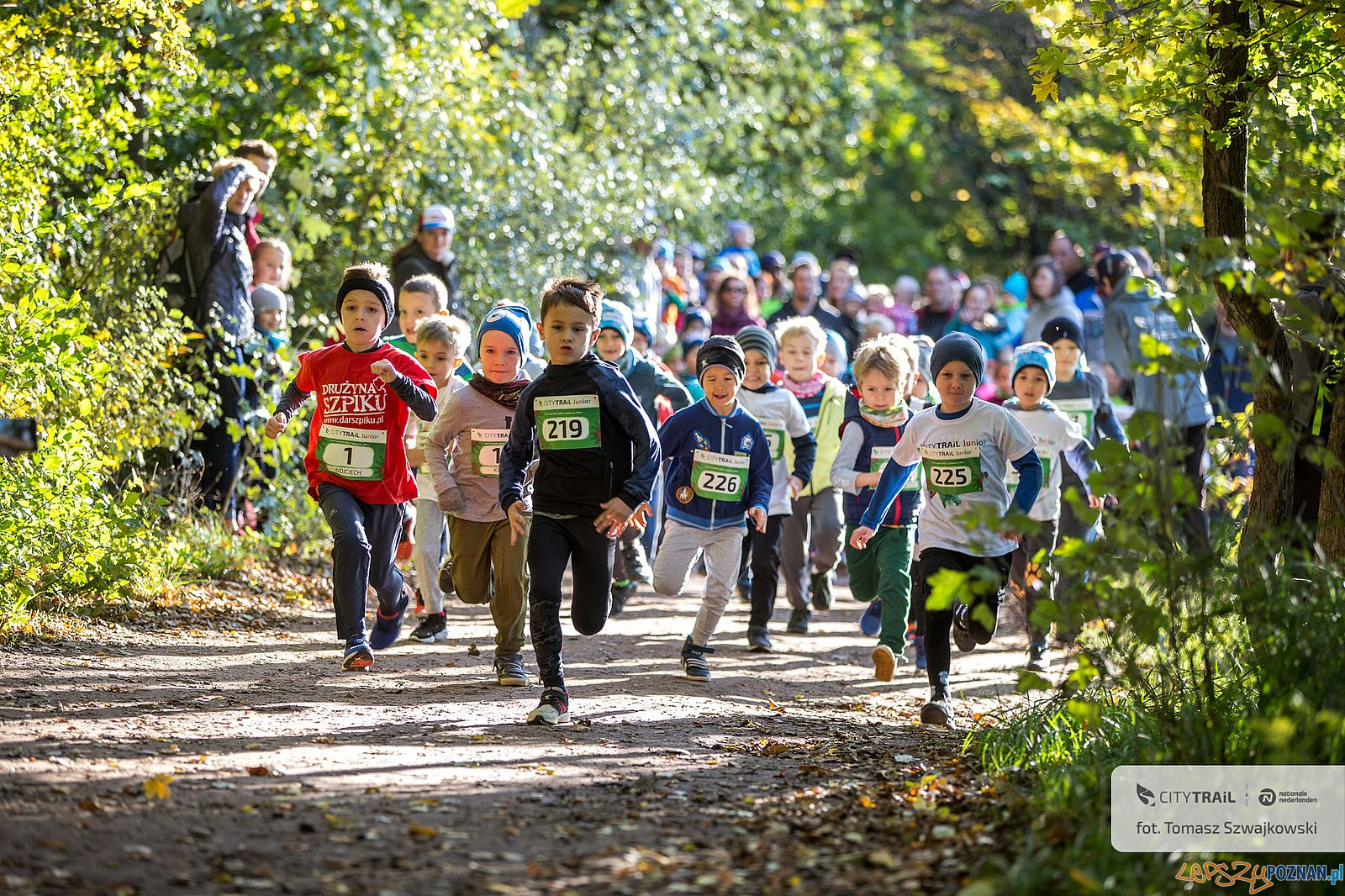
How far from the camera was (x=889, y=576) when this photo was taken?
9.27 metres

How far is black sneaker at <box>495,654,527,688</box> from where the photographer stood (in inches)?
310

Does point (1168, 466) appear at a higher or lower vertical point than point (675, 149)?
lower

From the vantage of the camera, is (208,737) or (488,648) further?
(488,648)

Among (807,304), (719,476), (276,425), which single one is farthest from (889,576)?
(807,304)

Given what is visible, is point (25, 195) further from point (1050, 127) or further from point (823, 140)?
point (823, 140)

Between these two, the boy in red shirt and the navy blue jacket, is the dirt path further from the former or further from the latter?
the navy blue jacket

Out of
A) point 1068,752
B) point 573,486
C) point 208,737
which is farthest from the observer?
point 573,486

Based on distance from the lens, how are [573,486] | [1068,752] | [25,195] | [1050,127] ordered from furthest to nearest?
[1050,127], [25,195], [573,486], [1068,752]

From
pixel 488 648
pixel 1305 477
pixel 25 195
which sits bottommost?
pixel 488 648

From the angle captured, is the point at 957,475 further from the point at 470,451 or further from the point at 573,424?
the point at 470,451

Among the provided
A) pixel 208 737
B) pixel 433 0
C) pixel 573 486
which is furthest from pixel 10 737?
pixel 433 0

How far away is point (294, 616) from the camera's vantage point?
32.6 feet

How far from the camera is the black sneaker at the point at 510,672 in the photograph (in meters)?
7.88

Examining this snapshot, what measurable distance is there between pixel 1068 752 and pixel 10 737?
13.0 ft
